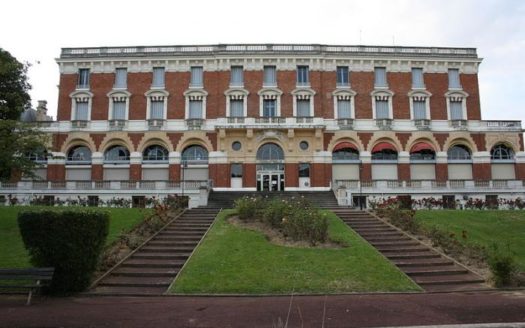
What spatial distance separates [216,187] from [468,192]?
773 inches

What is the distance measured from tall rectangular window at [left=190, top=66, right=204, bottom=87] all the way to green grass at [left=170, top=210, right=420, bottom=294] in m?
23.1

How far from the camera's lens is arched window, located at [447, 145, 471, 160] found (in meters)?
37.3

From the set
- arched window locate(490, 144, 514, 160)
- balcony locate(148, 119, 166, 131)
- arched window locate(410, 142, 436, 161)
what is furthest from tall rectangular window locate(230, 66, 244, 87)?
arched window locate(490, 144, 514, 160)

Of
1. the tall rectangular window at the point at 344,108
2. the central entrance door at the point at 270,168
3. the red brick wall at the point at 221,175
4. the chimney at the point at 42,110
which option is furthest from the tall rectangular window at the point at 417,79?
the chimney at the point at 42,110

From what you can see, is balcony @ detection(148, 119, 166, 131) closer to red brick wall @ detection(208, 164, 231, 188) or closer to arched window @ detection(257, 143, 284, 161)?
red brick wall @ detection(208, 164, 231, 188)

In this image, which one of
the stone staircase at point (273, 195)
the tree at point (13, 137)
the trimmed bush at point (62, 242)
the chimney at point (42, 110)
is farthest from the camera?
the chimney at point (42, 110)

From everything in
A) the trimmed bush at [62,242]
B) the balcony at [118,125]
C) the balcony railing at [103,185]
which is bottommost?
the trimmed bush at [62,242]

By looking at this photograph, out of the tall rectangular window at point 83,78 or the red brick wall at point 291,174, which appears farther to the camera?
Answer: the tall rectangular window at point 83,78

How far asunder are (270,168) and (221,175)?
409 cm

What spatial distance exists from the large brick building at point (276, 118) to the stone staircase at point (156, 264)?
1628cm

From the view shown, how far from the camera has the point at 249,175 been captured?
36.1 m

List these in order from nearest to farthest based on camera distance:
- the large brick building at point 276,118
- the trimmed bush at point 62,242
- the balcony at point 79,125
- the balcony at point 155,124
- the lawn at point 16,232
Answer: the trimmed bush at point 62,242, the lawn at point 16,232, the large brick building at point 276,118, the balcony at point 155,124, the balcony at point 79,125

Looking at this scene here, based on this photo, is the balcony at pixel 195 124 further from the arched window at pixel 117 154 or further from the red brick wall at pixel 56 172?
the red brick wall at pixel 56 172

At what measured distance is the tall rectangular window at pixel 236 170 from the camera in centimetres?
3609
